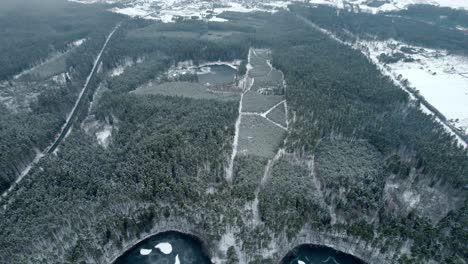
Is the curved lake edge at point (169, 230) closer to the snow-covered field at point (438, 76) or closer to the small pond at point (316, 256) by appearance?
the small pond at point (316, 256)

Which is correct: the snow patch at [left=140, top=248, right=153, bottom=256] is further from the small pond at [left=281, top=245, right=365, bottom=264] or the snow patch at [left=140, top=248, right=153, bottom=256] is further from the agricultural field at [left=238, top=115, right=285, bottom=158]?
the agricultural field at [left=238, top=115, right=285, bottom=158]

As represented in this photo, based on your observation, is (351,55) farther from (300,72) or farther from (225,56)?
(225,56)

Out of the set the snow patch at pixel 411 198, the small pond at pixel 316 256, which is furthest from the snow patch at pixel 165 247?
the snow patch at pixel 411 198

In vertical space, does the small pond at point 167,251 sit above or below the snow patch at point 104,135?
below

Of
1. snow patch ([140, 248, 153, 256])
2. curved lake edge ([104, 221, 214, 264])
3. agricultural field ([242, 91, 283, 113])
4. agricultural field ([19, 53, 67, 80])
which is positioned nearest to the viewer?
curved lake edge ([104, 221, 214, 264])

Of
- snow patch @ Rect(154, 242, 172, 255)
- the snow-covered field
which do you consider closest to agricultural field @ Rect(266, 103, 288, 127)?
snow patch @ Rect(154, 242, 172, 255)

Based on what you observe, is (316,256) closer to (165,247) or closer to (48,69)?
(165,247)
